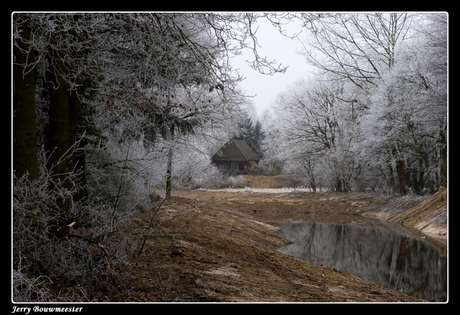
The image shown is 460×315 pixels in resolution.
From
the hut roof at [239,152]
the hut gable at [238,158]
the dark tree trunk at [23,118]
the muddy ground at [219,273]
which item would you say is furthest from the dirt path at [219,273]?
the hut roof at [239,152]

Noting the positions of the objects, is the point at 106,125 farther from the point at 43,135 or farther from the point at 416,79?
the point at 416,79

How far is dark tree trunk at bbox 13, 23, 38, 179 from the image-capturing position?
4918 millimetres

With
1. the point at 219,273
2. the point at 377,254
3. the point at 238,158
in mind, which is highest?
the point at 238,158

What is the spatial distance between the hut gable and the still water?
16.1m

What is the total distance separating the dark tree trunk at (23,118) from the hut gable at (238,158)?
81.7 ft

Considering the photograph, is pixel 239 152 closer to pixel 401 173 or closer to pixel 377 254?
pixel 401 173

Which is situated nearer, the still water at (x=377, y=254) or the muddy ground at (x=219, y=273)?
the muddy ground at (x=219, y=273)

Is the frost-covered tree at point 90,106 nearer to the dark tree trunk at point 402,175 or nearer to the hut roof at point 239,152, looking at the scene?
the dark tree trunk at point 402,175

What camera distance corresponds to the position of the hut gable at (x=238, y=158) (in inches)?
1252

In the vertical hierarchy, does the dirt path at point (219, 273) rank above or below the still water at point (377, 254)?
above

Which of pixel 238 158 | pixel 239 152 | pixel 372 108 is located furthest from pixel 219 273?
pixel 239 152

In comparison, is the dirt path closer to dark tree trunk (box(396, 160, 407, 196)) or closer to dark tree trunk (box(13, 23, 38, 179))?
dark tree trunk (box(13, 23, 38, 179))

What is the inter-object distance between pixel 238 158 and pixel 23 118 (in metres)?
29.7

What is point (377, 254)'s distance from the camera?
11.3 meters
